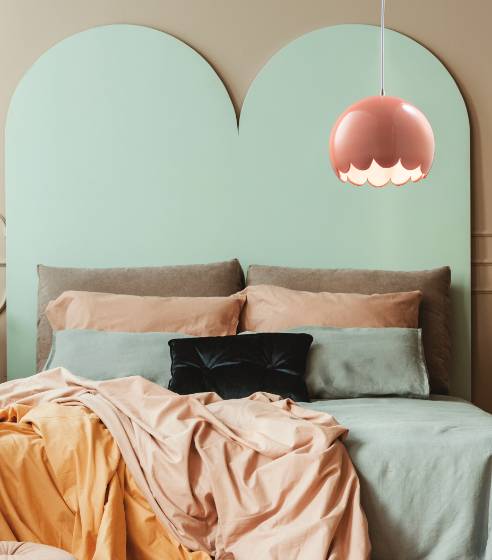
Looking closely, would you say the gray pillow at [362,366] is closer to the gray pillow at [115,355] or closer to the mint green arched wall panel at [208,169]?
the gray pillow at [115,355]

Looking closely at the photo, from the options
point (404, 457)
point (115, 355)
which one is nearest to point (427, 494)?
point (404, 457)

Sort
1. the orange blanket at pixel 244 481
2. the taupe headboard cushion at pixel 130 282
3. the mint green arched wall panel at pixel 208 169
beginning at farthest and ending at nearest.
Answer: the mint green arched wall panel at pixel 208 169, the taupe headboard cushion at pixel 130 282, the orange blanket at pixel 244 481

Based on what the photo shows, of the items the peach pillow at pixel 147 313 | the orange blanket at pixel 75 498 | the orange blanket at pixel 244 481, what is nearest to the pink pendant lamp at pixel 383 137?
the orange blanket at pixel 244 481

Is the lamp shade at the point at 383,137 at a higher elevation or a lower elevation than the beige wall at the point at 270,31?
lower

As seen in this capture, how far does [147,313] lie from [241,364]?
0.66 metres

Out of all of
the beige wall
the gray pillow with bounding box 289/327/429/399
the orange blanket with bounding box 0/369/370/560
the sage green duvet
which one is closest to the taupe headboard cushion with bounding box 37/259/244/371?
the beige wall

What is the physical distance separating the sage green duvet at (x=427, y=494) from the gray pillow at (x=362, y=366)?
2.71 ft

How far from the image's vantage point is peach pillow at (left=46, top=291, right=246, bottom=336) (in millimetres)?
3838

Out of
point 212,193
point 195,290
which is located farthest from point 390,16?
point 195,290

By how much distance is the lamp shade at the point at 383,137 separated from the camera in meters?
2.80

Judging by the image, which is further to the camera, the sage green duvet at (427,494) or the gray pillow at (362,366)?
the gray pillow at (362,366)

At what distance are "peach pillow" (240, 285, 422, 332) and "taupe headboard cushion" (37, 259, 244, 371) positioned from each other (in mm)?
249

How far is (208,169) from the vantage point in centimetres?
444

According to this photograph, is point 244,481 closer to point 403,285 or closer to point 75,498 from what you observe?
point 75,498
